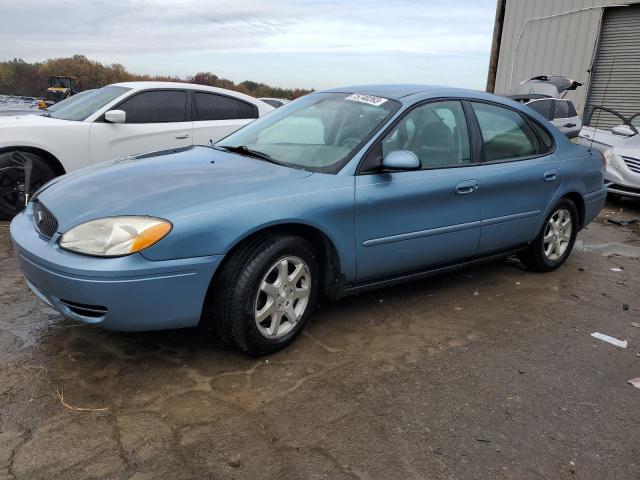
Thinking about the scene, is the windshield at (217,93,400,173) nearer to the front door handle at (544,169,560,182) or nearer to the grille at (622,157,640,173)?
the front door handle at (544,169,560,182)

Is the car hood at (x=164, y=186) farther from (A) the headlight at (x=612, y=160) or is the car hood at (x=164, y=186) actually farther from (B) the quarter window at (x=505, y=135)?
(A) the headlight at (x=612, y=160)

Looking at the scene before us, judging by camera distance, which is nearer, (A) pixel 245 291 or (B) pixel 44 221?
(A) pixel 245 291

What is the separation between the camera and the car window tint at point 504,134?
411cm

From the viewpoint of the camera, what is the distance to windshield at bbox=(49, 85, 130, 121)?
622 cm

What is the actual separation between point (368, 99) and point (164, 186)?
5.26ft

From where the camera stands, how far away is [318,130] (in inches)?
148

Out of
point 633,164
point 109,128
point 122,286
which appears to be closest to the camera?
point 122,286

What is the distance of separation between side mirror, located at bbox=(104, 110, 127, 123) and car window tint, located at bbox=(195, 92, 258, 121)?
975mm

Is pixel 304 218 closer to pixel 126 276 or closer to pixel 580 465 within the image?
pixel 126 276

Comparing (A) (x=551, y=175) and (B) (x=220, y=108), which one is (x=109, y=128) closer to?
(B) (x=220, y=108)

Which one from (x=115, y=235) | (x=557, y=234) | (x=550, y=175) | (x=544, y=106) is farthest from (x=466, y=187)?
(x=544, y=106)

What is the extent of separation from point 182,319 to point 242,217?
23.3 inches

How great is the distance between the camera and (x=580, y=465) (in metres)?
2.35

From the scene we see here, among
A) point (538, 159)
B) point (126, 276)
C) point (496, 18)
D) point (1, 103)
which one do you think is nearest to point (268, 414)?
point (126, 276)
